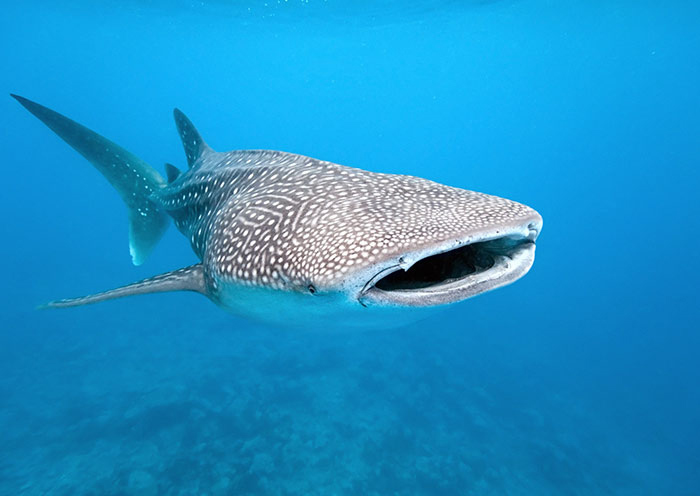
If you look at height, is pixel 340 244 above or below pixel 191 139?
below

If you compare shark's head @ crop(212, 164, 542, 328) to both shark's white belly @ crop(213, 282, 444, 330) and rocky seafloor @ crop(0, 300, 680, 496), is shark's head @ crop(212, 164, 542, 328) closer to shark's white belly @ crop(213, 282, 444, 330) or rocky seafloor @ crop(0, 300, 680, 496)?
shark's white belly @ crop(213, 282, 444, 330)

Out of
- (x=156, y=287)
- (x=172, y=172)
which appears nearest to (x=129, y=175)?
(x=172, y=172)

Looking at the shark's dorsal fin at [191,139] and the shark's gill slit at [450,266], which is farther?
the shark's dorsal fin at [191,139]

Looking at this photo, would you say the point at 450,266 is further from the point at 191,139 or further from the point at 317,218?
the point at 191,139

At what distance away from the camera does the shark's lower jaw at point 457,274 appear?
1.89 m

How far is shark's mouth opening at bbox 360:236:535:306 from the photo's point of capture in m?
1.89

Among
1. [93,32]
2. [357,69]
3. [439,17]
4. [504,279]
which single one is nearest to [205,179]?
[504,279]

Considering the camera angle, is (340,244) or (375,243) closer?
(375,243)

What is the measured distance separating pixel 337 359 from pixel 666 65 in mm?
84281

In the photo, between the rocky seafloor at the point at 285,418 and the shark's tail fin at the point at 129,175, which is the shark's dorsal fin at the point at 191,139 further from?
the rocky seafloor at the point at 285,418

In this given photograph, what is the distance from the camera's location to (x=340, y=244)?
2010 millimetres

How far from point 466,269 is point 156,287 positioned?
2.71 m

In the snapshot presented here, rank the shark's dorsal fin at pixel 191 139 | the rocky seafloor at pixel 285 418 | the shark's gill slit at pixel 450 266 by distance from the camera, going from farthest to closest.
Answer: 1. the rocky seafloor at pixel 285 418
2. the shark's dorsal fin at pixel 191 139
3. the shark's gill slit at pixel 450 266

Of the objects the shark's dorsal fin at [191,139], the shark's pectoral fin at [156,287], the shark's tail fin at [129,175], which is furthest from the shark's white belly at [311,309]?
the shark's dorsal fin at [191,139]
